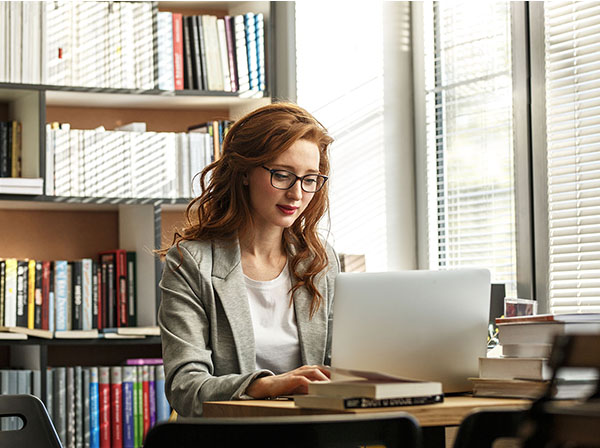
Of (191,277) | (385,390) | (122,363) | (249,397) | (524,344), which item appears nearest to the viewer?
(385,390)

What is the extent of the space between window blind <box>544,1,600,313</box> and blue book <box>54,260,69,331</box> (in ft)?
5.87

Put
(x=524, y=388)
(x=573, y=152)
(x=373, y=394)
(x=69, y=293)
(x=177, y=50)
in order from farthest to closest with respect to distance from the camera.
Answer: (x=177, y=50) → (x=69, y=293) → (x=573, y=152) → (x=524, y=388) → (x=373, y=394)

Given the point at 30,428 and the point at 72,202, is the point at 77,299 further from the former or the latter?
the point at 30,428

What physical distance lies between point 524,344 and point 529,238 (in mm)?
1464

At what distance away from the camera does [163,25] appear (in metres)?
3.50

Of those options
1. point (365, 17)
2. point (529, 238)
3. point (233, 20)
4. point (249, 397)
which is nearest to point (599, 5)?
point (529, 238)

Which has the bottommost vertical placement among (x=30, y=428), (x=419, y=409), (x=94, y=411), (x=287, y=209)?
(x=94, y=411)

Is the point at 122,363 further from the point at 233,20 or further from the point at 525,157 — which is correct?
the point at 525,157

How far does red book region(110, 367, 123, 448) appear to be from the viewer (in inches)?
130

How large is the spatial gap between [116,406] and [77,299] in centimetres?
44

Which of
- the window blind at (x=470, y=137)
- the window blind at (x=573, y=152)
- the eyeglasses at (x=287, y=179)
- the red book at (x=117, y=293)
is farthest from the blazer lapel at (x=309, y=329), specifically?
the red book at (x=117, y=293)

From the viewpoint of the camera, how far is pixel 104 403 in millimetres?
3316

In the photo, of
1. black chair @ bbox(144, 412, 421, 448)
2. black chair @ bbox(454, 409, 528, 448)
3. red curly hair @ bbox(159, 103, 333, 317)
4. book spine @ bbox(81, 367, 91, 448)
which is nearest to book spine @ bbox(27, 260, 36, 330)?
book spine @ bbox(81, 367, 91, 448)

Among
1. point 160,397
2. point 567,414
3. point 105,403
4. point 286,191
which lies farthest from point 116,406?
point 567,414
